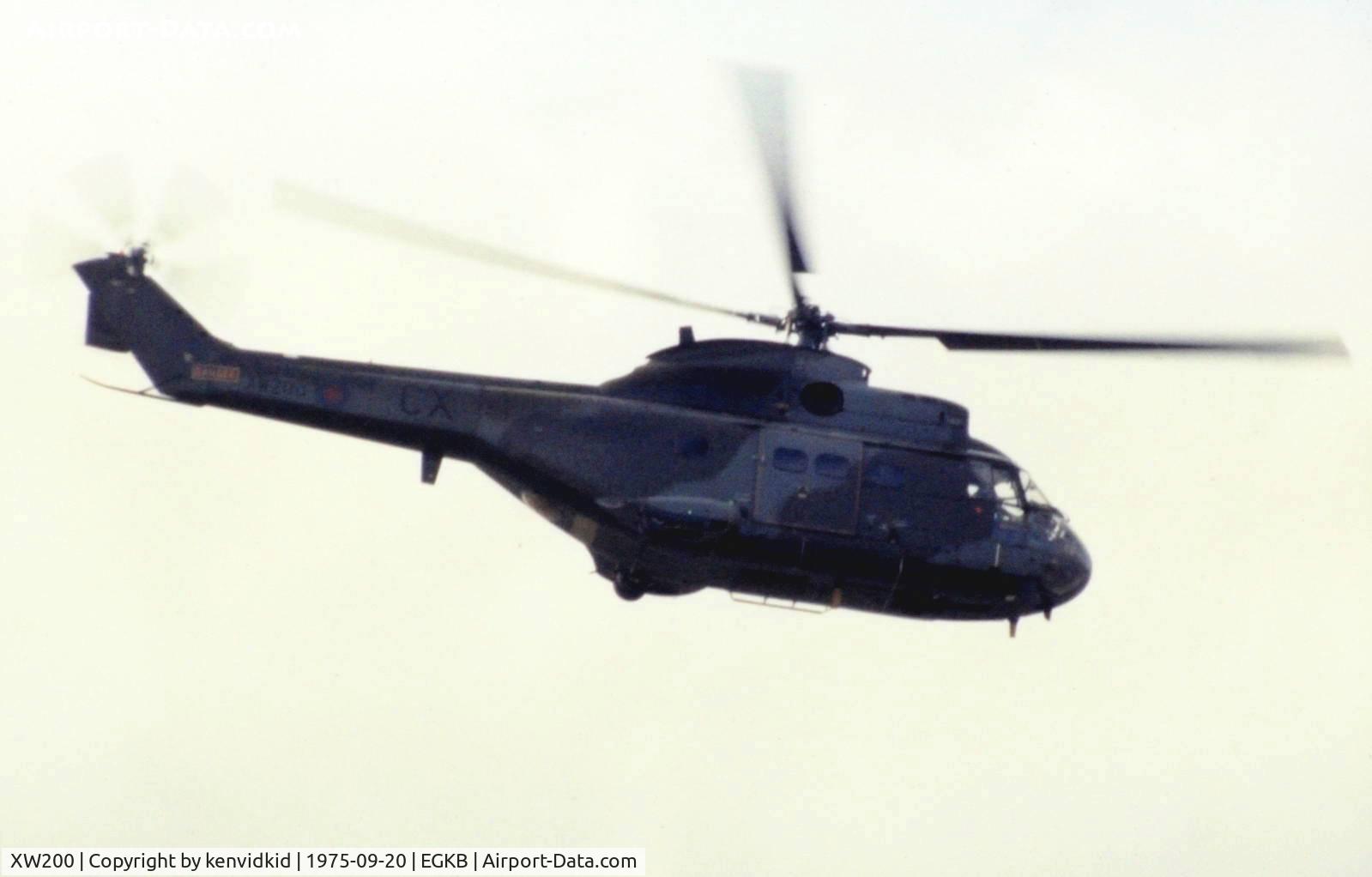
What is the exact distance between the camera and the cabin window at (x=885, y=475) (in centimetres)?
3094

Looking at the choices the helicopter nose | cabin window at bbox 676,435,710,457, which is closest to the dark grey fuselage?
cabin window at bbox 676,435,710,457

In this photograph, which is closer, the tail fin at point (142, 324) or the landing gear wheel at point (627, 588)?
the tail fin at point (142, 324)

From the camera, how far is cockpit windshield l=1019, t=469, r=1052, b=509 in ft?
106

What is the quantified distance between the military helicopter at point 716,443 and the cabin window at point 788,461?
0.02 metres

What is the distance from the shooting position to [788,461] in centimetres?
3069

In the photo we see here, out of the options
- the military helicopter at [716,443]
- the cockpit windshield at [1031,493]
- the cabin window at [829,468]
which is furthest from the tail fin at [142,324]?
the cockpit windshield at [1031,493]

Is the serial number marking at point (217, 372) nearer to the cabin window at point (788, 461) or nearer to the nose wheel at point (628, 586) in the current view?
the nose wheel at point (628, 586)

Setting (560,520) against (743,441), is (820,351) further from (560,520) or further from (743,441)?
(560,520)

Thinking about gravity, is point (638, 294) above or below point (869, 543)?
above

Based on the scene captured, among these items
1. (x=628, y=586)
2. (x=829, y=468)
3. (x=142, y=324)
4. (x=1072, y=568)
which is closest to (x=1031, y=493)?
(x=1072, y=568)

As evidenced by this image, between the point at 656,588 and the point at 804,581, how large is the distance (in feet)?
6.50

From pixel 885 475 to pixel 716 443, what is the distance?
89.3 inches

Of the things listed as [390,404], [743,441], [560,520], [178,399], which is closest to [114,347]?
[178,399]

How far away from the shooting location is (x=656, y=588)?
31328mm
